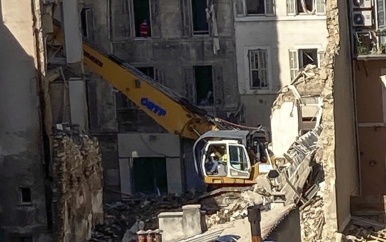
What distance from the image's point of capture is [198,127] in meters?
48.8

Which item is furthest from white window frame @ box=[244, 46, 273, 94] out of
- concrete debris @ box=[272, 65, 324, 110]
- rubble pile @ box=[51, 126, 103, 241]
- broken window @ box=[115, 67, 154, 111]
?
rubble pile @ box=[51, 126, 103, 241]

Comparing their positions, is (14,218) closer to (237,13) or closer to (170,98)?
(170,98)

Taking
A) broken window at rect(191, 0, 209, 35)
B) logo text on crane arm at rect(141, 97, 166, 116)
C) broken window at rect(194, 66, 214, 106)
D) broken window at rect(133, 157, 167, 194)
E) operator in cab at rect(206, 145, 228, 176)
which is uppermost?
broken window at rect(191, 0, 209, 35)

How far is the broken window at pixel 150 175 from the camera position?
5147 centimetres

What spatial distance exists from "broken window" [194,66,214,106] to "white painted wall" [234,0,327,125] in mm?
1114

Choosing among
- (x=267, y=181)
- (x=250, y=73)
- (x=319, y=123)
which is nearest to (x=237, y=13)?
(x=250, y=73)

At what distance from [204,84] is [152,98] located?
345 centimetres

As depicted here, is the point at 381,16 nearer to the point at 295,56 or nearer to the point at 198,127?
the point at 198,127

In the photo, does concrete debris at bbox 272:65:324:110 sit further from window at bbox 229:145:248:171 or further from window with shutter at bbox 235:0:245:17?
window with shutter at bbox 235:0:245:17

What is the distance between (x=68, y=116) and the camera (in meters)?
45.0

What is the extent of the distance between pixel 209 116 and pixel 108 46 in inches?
195

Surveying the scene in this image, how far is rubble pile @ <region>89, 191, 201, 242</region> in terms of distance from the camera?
4381cm

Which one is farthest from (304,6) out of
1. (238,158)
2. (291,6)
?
(238,158)

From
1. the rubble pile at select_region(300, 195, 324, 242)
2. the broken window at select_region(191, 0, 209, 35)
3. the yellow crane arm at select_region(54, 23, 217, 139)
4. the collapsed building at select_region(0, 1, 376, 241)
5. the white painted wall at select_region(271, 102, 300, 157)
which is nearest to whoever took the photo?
the collapsed building at select_region(0, 1, 376, 241)
